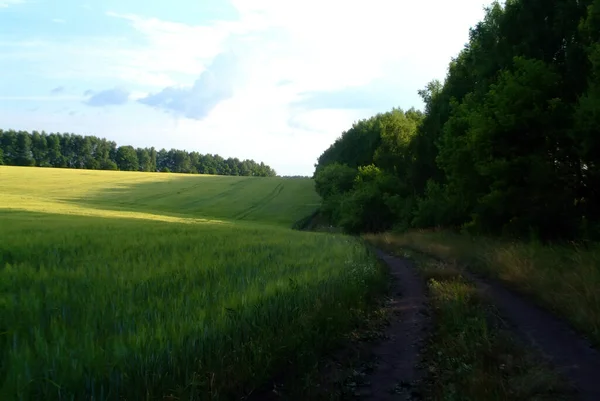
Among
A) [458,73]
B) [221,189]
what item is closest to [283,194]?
[221,189]

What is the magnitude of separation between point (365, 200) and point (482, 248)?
3417 cm

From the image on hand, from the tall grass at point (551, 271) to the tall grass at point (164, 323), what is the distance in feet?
13.5

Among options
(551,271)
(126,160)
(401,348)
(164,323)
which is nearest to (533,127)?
(551,271)

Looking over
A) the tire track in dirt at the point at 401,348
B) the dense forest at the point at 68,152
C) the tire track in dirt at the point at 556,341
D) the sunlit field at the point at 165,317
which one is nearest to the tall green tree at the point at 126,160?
the dense forest at the point at 68,152

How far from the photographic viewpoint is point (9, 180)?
262ft

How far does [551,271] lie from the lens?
12938mm

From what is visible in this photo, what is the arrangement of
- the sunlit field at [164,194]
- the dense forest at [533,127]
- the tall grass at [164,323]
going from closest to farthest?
the tall grass at [164,323]
the dense forest at [533,127]
the sunlit field at [164,194]

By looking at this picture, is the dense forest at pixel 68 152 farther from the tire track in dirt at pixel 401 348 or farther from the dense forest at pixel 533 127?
the tire track in dirt at pixel 401 348

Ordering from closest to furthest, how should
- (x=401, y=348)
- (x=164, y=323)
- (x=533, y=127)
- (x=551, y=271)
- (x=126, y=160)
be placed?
(x=164, y=323)
(x=401, y=348)
(x=551, y=271)
(x=533, y=127)
(x=126, y=160)

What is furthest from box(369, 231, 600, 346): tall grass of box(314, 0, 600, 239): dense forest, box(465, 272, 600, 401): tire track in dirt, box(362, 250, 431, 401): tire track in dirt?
box(362, 250, 431, 401): tire track in dirt

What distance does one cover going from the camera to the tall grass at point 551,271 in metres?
9.75

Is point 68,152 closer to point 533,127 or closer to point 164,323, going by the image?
point 533,127

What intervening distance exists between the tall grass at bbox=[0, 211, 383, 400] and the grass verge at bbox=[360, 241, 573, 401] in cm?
171

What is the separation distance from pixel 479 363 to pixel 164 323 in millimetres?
4294
